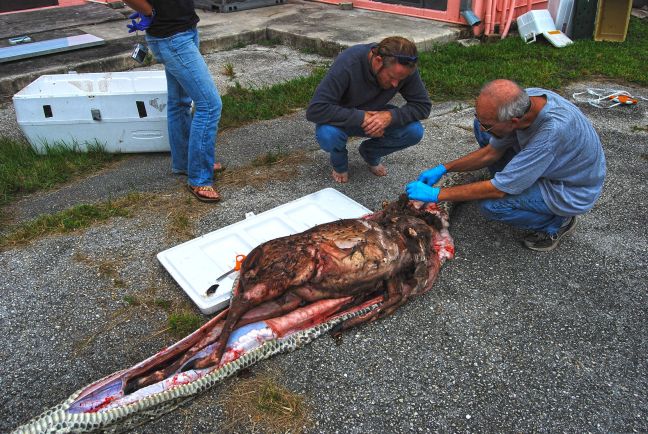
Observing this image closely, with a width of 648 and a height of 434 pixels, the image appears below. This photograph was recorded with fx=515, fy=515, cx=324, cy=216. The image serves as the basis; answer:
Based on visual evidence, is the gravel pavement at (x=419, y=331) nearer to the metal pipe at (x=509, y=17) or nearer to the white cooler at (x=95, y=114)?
the white cooler at (x=95, y=114)

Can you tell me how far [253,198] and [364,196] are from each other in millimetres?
889

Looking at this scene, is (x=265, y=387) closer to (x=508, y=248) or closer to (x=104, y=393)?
(x=104, y=393)

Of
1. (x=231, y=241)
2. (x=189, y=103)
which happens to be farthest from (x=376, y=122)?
(x=189, y=103)

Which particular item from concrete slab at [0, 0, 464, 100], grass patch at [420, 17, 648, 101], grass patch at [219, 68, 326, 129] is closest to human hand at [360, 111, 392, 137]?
grass patch at [219, 68, 326, 129]

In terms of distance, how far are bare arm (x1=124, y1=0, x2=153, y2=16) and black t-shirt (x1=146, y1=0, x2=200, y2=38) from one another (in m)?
0.06

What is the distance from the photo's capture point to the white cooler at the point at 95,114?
14.6ft

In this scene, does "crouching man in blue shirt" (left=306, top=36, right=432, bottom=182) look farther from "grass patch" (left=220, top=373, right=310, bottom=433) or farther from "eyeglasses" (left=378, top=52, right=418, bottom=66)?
"grass patch" (left=220, top=373, right=310, bottom=433)

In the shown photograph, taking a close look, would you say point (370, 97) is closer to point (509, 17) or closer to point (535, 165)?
point (535, 165)

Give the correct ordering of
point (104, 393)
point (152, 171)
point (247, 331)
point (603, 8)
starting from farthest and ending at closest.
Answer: point (603, 8) < point (152, 171) < point (247, 331) < point (104, 393)

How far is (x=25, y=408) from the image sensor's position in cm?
239

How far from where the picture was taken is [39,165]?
14.7 ft

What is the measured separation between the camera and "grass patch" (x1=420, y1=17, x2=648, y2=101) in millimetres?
6492

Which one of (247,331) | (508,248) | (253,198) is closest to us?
(247,331)

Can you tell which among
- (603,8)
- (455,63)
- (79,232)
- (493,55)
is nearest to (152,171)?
(79,232)
